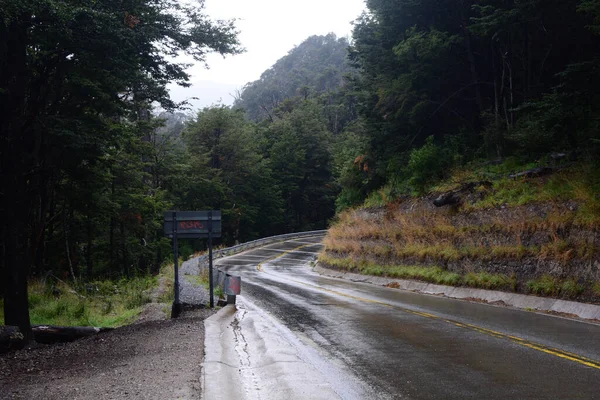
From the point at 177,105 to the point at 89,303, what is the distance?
847 cm

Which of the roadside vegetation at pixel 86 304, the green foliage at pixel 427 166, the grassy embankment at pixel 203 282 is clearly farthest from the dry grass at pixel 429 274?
the roadside vegetation at pixel 86 304

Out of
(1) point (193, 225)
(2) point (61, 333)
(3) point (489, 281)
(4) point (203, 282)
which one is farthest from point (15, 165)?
(3) point (489, 281)

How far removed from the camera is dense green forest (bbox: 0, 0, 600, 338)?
46.2 ft

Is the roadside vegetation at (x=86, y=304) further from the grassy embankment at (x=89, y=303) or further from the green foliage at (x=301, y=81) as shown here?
the green foliage at (x=301, y=81)

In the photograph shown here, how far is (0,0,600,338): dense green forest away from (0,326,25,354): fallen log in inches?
78.0

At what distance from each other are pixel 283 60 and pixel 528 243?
185935 millimetres

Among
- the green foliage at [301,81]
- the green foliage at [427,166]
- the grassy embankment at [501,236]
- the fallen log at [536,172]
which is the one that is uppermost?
the green foliage at [301,81]

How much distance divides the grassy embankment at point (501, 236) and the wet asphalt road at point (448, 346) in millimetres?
2060

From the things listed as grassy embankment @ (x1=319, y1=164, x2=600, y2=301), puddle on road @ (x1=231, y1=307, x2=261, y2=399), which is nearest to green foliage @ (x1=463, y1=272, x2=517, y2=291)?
grassy embankment @ (x1=319, y1=164, x2=600, y2=301)

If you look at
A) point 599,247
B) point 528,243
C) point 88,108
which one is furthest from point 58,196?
point 599,247

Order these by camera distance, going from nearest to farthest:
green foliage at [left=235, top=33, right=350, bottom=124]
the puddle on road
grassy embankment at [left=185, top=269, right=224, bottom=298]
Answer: the puddle on road, grassy embankment at [left=185, top=269, right=224, bottom=298], green foliage at [left=235, top=33, right=350, bottom=124]

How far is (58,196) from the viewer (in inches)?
1010

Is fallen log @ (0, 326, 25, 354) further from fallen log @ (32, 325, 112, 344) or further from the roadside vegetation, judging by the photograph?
the roadside vegetation

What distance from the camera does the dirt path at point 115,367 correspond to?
6.69m
